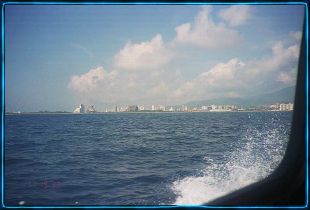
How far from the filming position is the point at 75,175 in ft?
24.2

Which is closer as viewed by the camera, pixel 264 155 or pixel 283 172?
pixel 283 172

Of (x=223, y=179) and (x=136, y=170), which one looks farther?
(x=136, y=170)

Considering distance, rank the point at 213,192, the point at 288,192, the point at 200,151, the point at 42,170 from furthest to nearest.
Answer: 1. the point at 200,151
2. the point at 42,170
3. the point at 213,192
4. the point at 288,192

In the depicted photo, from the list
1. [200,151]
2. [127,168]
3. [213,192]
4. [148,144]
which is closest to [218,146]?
[200,151]

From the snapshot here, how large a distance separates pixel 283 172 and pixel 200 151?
19.2 feet

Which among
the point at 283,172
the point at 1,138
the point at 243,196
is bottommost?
the point at 243,196

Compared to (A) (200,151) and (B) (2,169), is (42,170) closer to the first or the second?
(B) (2,169)

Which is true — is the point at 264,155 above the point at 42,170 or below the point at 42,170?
above

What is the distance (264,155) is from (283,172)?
323 centimetres

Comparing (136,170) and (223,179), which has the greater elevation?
(223,179)

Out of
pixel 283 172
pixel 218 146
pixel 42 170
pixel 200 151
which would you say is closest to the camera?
pixel 283 172

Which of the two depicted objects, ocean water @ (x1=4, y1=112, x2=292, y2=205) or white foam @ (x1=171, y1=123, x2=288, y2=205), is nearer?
white foam @ (x1=171, y1=123, x2=288, y2=205)

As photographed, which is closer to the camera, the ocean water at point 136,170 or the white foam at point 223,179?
the white foam at point 223,179

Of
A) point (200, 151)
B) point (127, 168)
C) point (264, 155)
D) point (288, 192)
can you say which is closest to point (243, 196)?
point (288, 192)
